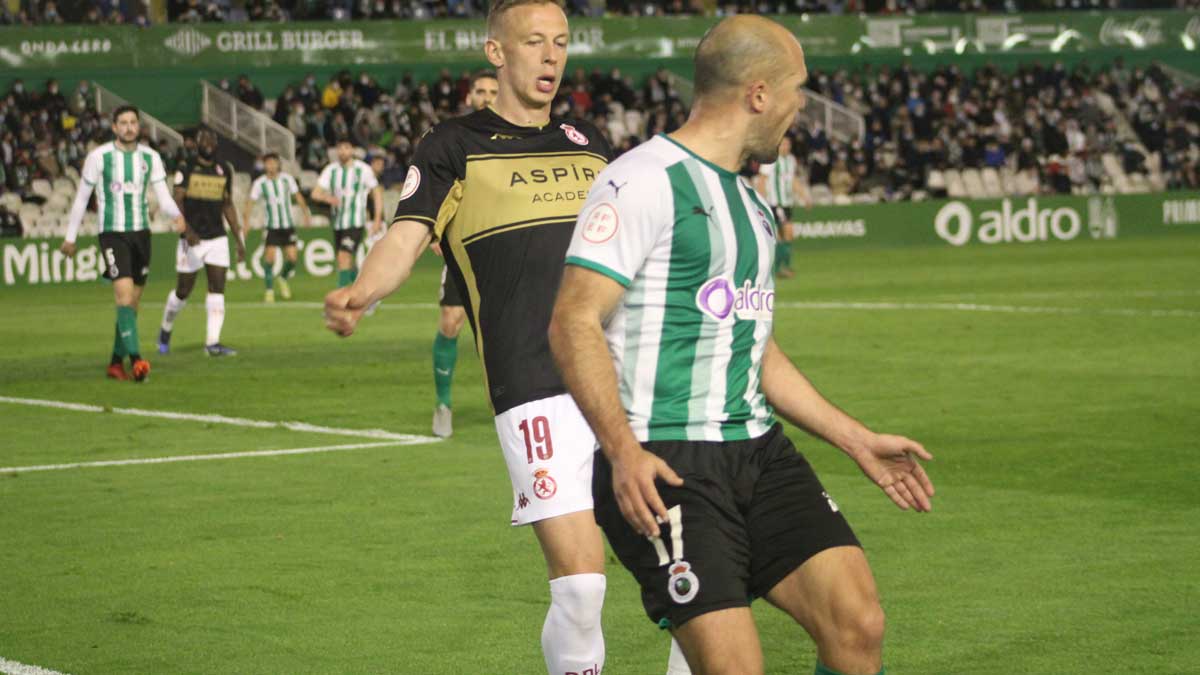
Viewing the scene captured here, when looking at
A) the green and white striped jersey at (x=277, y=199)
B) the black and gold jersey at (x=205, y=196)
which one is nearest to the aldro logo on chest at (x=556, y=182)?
the black and gold jersey at (x=205, y=196)

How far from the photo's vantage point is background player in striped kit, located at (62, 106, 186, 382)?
627 inches

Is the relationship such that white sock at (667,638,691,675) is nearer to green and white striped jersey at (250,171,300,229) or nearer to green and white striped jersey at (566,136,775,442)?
green and white striped jersey at (566,136,775,442)

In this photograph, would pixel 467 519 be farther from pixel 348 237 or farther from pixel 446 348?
pixel 348 237

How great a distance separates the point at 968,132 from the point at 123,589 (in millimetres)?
37462

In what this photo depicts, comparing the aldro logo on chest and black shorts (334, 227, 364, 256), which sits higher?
the aldro logo on chest

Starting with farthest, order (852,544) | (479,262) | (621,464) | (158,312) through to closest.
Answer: (158,312), (479,262), (852,544), (621,464)

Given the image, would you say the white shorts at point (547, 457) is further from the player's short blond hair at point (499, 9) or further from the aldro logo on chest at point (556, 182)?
the player's short blond hair at point (499, 9)

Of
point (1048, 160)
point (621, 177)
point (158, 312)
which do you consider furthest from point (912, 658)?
point (1048, 160)

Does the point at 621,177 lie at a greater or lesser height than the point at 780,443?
greater

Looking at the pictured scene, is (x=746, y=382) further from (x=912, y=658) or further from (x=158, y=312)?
(x=158, y=312)

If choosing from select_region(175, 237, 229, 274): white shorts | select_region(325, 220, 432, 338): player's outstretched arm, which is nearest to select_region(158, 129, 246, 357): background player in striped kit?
select_region(175, 237, 229, 274): white shorts

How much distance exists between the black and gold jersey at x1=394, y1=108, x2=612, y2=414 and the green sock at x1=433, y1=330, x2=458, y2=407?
6.34 m

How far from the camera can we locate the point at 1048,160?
4256 cm

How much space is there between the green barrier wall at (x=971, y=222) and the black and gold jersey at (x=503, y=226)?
3042 centimetres
